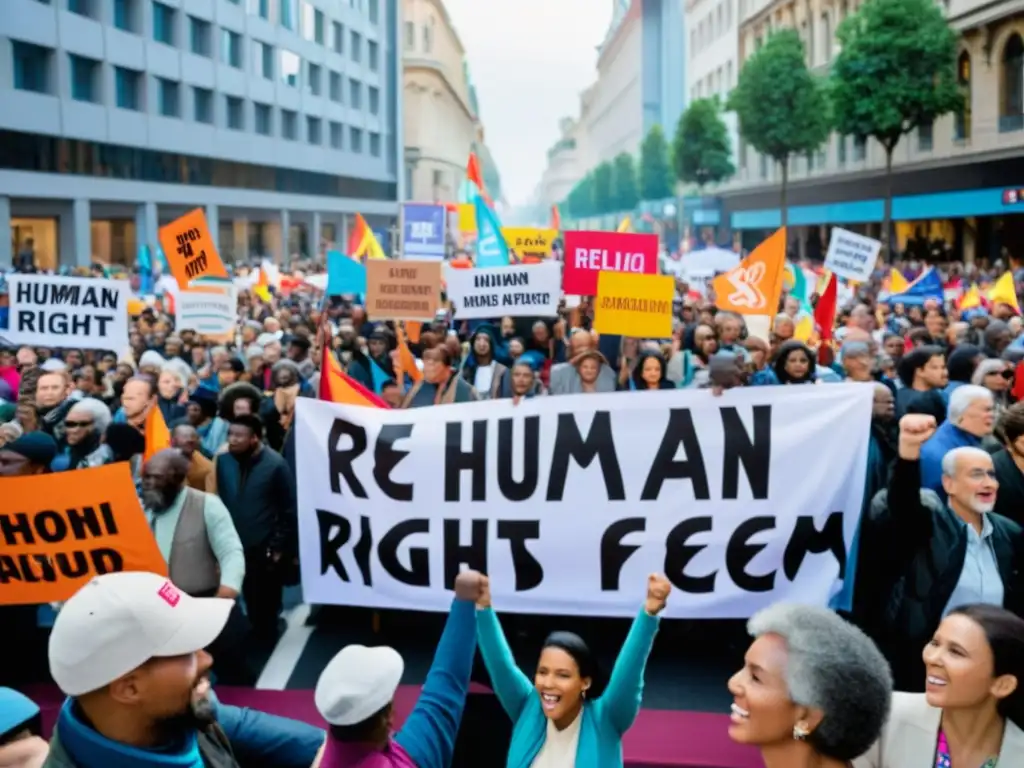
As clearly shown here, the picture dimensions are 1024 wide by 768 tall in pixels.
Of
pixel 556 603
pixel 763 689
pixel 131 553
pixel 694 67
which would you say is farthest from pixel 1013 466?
pixel 694 67

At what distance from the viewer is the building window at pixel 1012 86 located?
3447 cm

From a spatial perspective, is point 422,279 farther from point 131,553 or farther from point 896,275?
point 896,275

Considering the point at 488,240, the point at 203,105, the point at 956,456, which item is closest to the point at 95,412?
the point at 956,456

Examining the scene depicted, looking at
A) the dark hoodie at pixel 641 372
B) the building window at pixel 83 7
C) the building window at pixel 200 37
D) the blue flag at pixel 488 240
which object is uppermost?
the building window at pixel 200 37

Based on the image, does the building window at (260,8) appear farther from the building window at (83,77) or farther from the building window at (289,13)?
the building window at (83,77)

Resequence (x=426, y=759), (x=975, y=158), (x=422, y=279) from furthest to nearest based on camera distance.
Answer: (x=975, y=158) → (x=422, y=279) → (x=426, y=759)

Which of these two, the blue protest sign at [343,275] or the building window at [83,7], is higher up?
the building window at [83,7]

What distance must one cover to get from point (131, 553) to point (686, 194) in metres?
80.1

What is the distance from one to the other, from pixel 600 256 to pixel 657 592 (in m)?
8.33

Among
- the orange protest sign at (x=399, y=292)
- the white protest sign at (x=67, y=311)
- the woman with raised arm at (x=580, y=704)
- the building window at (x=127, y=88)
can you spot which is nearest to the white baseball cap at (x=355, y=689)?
the woman with raised arm at (x=580, y=704)

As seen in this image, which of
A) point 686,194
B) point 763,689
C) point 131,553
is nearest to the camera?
point 763,689

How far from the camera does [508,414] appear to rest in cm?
602

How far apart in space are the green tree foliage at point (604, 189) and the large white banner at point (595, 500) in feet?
353

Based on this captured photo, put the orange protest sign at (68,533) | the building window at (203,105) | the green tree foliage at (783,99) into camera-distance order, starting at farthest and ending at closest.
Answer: the building window at (203,105), the green tree foliage at (783,99), the orange protest sign at (68,533)
